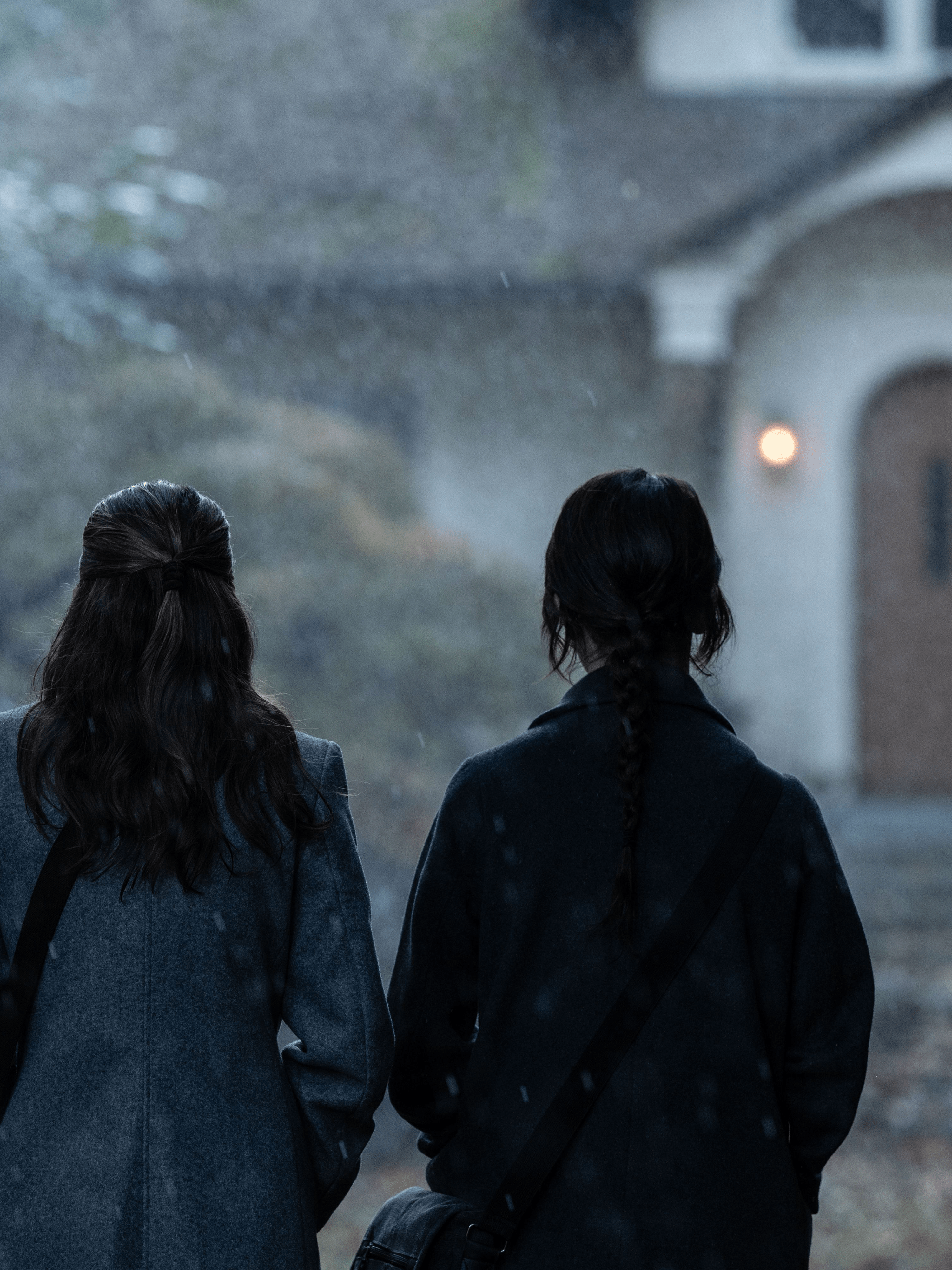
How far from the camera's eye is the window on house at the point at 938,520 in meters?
9.55

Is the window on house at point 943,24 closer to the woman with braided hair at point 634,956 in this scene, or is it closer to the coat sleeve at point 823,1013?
the woman with braided hair at point 634,956

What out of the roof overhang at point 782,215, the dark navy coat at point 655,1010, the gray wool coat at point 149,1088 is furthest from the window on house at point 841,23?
the gray wool coat at point 149,1088

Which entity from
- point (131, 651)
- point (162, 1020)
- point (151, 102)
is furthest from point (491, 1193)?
point (151, 102)

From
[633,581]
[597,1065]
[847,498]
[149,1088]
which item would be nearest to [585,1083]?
[597,1065]

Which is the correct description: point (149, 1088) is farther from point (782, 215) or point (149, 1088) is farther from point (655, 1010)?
point (782, 215)

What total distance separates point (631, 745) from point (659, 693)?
95 mm

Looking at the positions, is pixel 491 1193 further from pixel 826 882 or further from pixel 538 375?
pixel 538 375

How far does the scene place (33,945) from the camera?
1.64 m

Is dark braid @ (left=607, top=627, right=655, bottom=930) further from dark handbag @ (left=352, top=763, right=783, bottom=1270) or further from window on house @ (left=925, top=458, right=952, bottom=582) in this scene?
window on house @ (left=925, top=458, right=952, bottom=582)

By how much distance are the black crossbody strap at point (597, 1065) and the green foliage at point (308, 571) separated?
20.2ft

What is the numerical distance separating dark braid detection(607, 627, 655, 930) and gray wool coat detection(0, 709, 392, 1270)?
419 mm

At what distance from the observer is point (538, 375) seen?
997 cm

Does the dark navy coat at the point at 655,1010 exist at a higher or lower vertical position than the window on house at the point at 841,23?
lower

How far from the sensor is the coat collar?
1799mm
